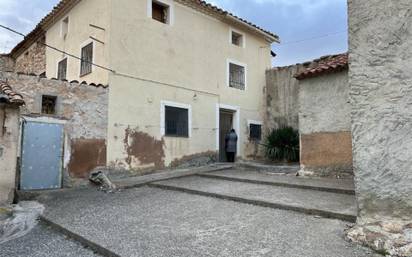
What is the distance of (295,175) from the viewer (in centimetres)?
1050

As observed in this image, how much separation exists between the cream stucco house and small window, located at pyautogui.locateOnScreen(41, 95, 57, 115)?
154cm

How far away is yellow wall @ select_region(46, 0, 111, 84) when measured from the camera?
10.7 metres

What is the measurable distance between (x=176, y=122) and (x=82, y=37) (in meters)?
4.29

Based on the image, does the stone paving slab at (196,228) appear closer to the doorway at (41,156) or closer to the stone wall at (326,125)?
the doorway at (41,156)

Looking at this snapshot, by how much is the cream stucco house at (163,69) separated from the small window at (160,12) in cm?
3

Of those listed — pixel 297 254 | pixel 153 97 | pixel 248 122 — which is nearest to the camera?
pixel 297 254

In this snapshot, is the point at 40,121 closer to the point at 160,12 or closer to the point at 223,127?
the point at 160,12

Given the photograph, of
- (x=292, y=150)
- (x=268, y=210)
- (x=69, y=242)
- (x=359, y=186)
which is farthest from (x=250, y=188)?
(x=292, y=150)

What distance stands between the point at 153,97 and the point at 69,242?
21.9ft

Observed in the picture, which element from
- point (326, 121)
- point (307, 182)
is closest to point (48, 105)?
point (307, 182)

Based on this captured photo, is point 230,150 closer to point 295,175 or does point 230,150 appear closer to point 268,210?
point 295,175

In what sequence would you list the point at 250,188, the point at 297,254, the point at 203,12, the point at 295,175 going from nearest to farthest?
the point at 297,254 → the point at 250,188 → the point at 295,175 → the point at 203,12

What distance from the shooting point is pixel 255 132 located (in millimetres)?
15336

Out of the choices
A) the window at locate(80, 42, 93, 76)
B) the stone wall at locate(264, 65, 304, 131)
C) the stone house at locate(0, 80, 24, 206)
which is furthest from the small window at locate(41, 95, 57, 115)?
the stone wall at locate(264, 65, 304, 131)
